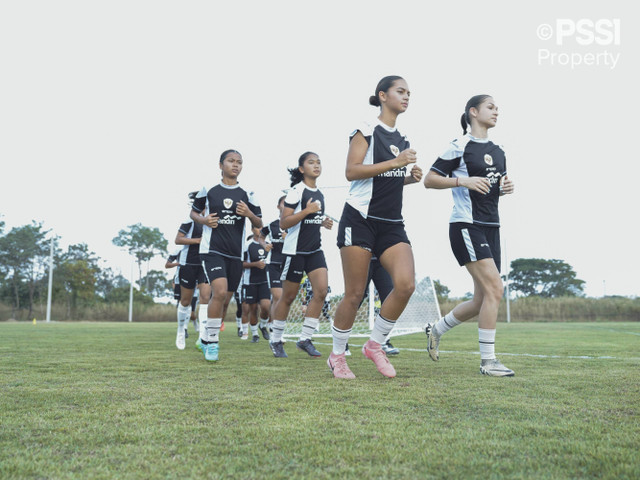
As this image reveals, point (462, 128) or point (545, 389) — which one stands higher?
point (462, 128)

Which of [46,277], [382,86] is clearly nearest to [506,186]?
[382,86]

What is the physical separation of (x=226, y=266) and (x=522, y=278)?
2737 inches

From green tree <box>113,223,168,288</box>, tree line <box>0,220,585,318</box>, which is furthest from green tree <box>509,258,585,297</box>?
green tree <box>113,223,168,288</box>

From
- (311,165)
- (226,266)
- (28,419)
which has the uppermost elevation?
(311,165)

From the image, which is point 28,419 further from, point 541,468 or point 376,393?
point 541,468

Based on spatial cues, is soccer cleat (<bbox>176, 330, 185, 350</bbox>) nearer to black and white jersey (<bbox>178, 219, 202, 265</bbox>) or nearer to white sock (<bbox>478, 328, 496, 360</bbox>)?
black and white jersey (<bbox>178, 219, 202, 265</bbox>)

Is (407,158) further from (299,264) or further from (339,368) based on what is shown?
(299,264)

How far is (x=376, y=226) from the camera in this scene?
4109mm

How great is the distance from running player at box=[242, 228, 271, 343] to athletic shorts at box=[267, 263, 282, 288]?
0.82 meters

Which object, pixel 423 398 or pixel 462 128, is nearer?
pixel 423 398

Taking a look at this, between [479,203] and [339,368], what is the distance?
1.76 m

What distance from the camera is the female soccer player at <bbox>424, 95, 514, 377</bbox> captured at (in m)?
4.35

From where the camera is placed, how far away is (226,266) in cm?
589

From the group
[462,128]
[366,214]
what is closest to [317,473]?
[366,214]
